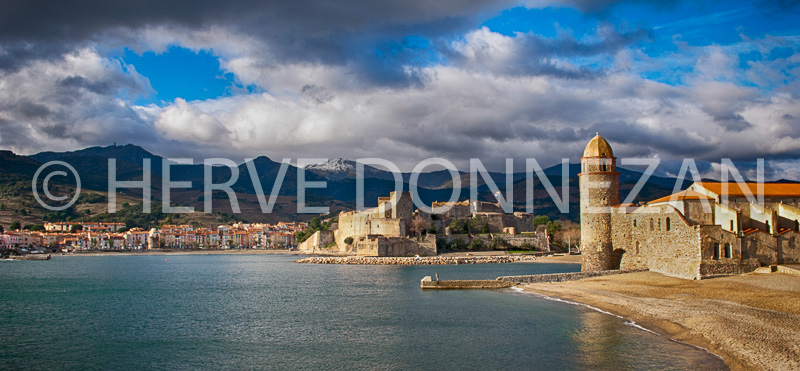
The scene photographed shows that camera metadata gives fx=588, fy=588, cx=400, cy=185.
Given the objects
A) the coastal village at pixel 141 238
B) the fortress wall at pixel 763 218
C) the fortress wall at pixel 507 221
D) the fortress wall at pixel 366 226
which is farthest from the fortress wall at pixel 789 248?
the coastal village at pixel 141 238

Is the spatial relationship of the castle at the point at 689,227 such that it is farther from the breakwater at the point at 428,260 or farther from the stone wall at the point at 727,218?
the breakwater at the point at 428,260

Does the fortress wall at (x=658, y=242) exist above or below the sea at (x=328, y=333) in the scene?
above

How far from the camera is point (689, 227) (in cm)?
2269

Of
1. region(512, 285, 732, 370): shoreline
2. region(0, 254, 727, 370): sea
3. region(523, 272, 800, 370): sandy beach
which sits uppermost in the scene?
region(523, 272, 800, 370): sandy beach

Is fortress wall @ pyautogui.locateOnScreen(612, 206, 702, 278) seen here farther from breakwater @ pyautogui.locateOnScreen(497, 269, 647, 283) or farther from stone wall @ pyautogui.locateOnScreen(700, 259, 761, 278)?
breakwater @ pyautogui.locateOnScreen(497, 269, 647, 283)

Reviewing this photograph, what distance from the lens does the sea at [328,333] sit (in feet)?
47.0

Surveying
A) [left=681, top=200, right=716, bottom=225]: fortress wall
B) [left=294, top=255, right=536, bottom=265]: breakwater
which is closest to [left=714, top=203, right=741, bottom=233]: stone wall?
[left=681, top=200, right=716, bottom=225]: fortress wall

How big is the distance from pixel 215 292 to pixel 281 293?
13.3 ft

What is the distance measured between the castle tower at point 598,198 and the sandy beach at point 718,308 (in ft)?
5.34

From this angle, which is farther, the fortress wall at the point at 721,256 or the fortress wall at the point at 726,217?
the fortress wall at the point at 726,217

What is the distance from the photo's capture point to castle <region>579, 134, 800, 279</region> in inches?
886

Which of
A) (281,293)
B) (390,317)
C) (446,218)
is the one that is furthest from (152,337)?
(446,218)

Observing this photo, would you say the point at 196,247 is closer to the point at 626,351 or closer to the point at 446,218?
the point at 446,218

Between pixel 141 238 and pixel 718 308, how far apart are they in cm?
10608
